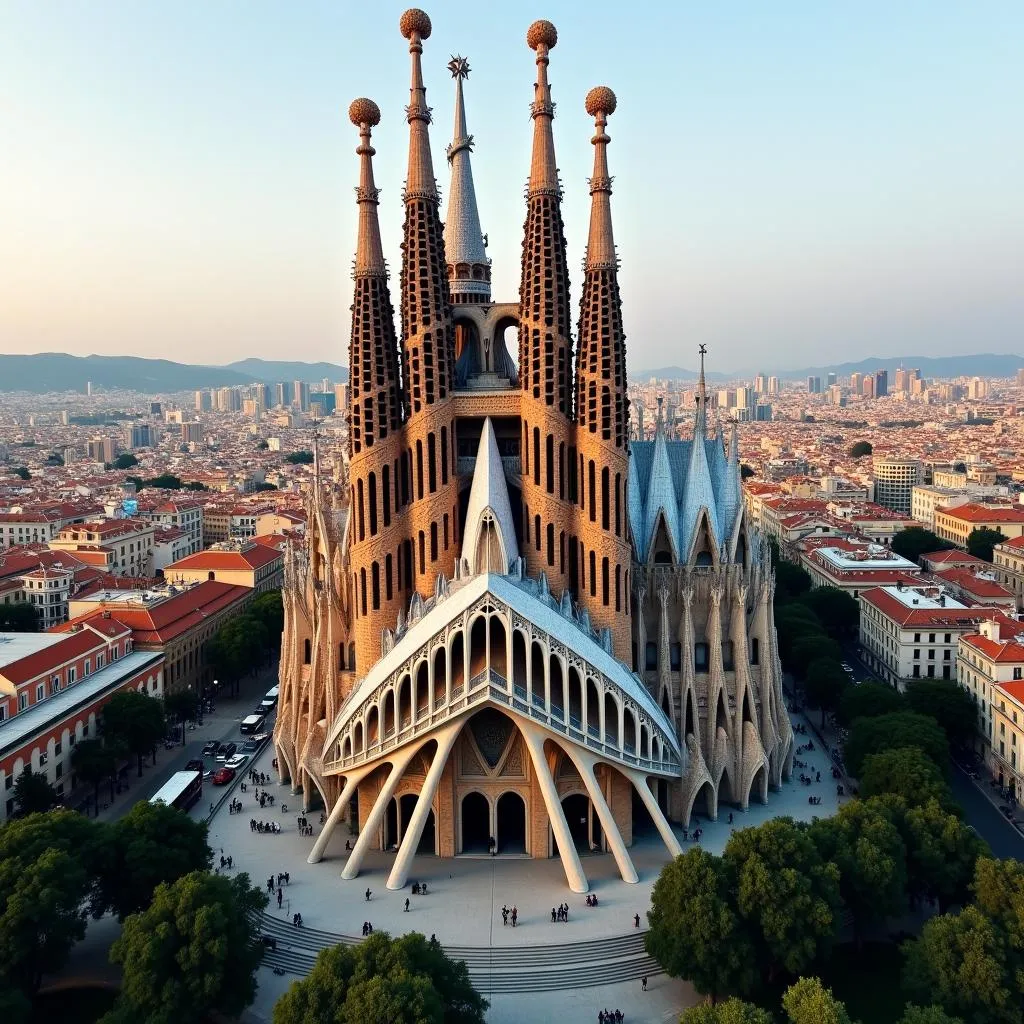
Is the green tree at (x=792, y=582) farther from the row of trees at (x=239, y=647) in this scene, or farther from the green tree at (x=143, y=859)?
the green tree at (x=143, y=859)

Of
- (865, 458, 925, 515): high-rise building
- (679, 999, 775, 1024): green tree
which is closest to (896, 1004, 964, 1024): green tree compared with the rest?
(679, 999, 775, 1024): green tree

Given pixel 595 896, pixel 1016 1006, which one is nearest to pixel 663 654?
pixel 595 896

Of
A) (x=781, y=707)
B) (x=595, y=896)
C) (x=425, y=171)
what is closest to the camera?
(x=595, y=896)

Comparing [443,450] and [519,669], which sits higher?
[443,450]

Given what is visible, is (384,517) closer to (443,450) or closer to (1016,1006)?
(443,450)

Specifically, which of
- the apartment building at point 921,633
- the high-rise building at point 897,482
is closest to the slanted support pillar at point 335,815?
the apartment building at point 921,633

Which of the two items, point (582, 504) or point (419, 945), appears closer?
point (419, 945)
